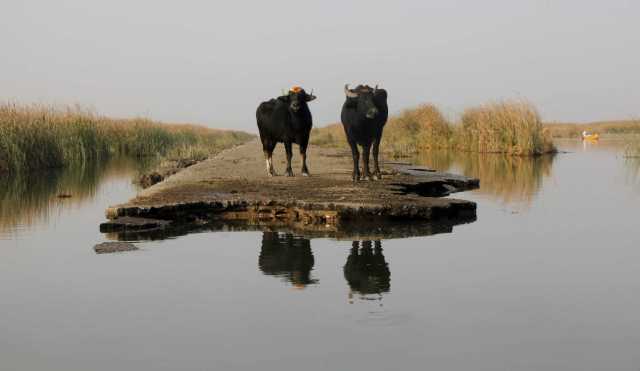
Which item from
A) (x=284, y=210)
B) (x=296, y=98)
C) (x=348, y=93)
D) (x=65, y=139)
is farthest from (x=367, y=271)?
(x=65, y=139)

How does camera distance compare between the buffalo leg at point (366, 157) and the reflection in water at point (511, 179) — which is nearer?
the buffalo leg at point (366, 157)

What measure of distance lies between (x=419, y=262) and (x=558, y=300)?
1455 mm

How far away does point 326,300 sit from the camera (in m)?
4.50

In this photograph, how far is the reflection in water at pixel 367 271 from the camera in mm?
4797

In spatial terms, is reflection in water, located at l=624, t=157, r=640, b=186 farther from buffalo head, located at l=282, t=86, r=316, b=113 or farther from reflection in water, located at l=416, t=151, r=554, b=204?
buffalo head, located at l=282, t=86, r=316, b=113

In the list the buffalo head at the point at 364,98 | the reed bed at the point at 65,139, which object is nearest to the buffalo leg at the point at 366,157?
the buffalo head at the point at 364,98

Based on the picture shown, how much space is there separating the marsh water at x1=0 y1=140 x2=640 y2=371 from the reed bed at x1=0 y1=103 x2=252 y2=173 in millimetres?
8715

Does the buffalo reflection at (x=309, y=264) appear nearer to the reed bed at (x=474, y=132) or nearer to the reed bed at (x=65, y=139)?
the reed bed at (x=65, y=139)

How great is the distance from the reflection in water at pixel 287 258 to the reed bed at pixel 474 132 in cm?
1854

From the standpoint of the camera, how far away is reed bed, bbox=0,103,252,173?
1616 centimetres

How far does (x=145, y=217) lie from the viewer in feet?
25.8

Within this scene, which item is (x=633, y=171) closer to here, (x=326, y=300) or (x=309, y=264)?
(x=309, y=264)

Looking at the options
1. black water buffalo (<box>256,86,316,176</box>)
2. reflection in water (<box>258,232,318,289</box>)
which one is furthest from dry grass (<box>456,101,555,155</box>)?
reflection in water (<box>258,232,318,289</box>)

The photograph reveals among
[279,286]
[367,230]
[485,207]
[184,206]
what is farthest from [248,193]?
[279,286]
